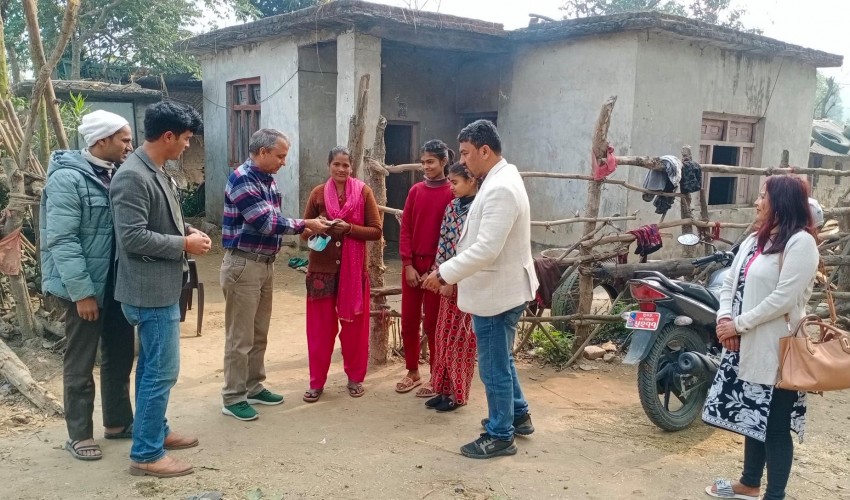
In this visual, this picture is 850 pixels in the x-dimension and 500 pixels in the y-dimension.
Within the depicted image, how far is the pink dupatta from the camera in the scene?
4227 millimetres

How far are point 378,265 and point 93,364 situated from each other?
2160 millimetres

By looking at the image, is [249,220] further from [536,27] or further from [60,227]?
[536,27]

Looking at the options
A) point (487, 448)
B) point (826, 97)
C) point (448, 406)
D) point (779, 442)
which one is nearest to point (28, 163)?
point (448, 406)

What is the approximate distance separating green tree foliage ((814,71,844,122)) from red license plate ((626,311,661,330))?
435 inches

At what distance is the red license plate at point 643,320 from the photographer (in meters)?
3.82

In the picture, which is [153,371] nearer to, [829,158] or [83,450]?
[83,450]

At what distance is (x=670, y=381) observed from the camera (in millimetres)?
3885

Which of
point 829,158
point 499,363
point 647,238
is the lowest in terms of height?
point 499,363

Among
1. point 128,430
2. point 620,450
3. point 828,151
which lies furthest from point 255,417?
point 828,151

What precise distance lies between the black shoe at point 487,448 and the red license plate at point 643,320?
1009 mm

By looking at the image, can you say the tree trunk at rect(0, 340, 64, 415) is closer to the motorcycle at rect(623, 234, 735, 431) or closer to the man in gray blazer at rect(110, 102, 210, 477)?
the man in gray blazer at rect(110, 102, 210, 477)

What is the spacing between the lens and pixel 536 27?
9273 mm

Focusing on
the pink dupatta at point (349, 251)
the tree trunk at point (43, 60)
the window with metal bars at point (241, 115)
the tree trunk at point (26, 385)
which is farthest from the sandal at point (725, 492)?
the window with metal bars at point (241, 115)

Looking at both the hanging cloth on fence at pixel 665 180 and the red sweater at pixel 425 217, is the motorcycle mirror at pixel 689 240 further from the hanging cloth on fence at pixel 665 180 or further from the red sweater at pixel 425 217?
the red sweater at pixel 425 217
